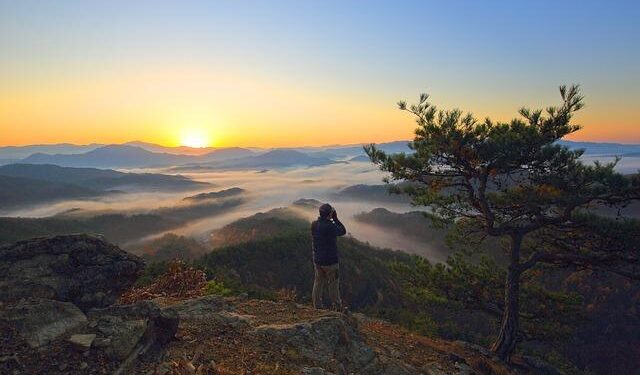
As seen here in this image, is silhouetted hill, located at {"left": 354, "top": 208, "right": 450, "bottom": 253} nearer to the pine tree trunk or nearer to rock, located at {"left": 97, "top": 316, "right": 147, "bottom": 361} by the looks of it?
the pine tree trunk

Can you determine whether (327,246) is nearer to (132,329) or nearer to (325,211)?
(325,211)

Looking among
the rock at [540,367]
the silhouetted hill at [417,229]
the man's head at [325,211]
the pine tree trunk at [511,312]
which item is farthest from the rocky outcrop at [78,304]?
the silhouetted hill at [417,229]

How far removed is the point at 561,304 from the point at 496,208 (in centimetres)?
493

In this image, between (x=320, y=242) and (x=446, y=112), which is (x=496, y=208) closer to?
(x=446, y=112)

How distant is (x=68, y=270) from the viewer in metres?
8.10

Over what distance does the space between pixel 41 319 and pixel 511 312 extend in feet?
40.7

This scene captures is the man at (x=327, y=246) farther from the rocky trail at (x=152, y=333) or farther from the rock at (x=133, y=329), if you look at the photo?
the rock at (x=133, y=329)

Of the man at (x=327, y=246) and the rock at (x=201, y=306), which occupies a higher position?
the man at (x=327, y=246)

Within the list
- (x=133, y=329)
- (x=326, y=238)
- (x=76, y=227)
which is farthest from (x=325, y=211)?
(x=76, y=227)

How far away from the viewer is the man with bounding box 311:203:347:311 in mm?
10336

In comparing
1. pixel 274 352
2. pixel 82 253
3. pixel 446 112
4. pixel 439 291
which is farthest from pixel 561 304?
pixel 82 253

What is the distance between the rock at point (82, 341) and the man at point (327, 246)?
5.56m

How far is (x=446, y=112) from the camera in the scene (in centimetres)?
1177

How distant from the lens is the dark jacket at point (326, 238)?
33.9ft
